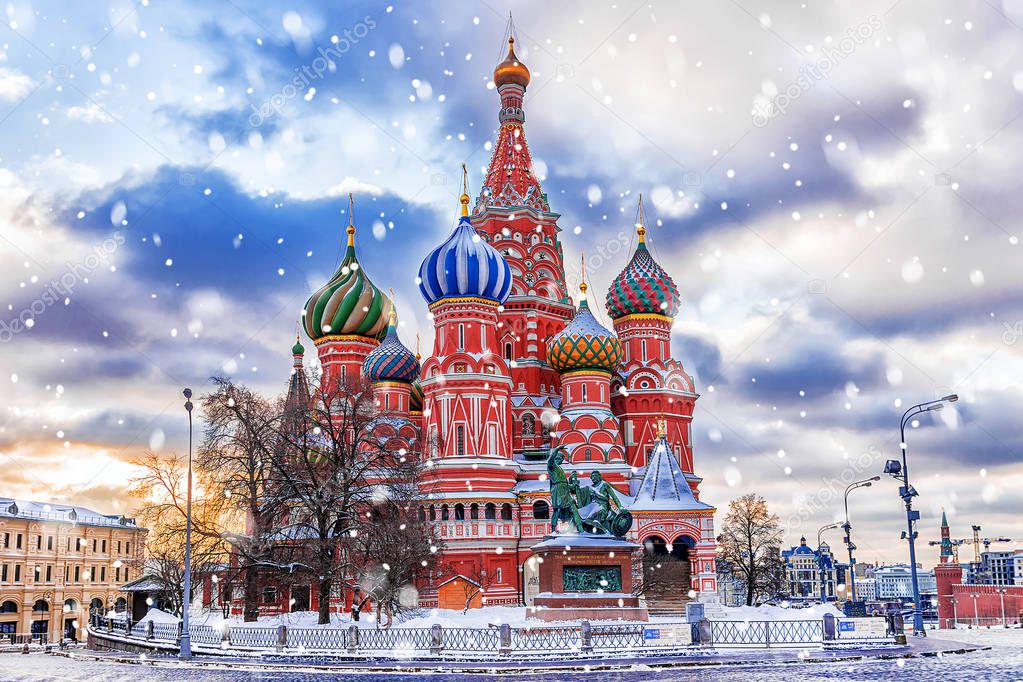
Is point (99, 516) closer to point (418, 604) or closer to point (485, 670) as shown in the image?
point (418, 604)

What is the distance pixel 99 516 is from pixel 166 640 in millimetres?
57715

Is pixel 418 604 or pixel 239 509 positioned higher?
pixel 239 509

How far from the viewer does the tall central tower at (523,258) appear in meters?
56.7

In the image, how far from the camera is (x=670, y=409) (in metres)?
58.5

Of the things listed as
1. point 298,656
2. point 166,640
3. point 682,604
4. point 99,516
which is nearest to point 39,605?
point 99,516

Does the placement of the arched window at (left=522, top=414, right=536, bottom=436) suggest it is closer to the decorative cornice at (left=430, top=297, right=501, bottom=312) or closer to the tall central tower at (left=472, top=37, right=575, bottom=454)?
the tall central tower at (left=472, top=37, right=575, bottom=454)

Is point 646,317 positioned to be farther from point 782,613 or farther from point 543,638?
point 543,638

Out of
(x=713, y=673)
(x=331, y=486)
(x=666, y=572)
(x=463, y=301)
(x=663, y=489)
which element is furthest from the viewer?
(x=463, y=301)

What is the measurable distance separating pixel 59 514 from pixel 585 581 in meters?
61.2

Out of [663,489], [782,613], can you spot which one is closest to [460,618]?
[782,613]

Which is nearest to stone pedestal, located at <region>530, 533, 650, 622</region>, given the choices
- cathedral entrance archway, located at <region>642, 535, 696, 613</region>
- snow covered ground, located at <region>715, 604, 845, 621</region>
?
snow covered ground, located at <region>715, 604, 845, 621</region>

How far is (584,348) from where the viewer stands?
178 ft

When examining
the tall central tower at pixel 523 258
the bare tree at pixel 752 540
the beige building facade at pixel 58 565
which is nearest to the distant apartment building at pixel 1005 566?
the bare tree at pixel 752 540

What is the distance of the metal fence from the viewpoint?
25266 mm
